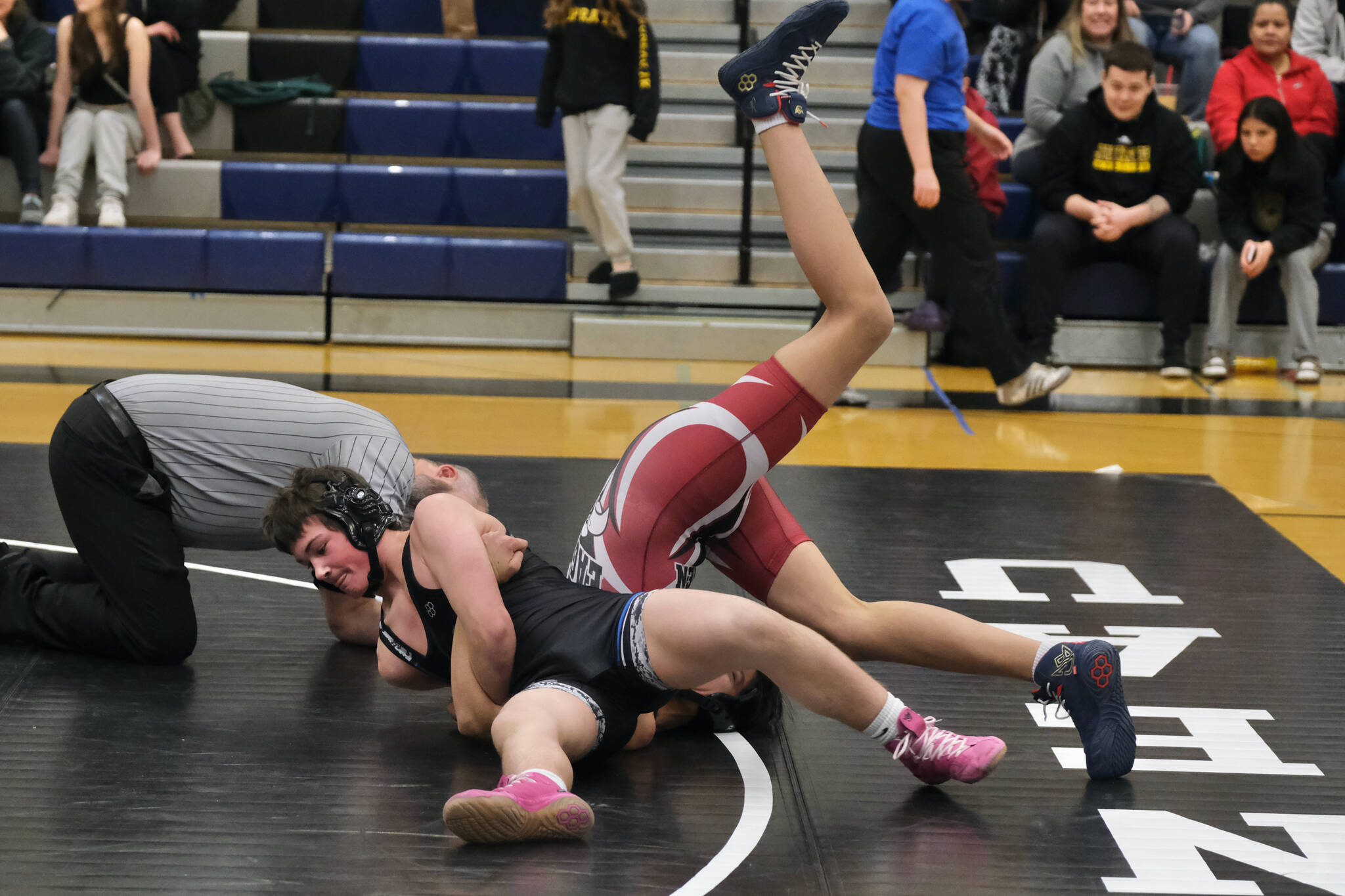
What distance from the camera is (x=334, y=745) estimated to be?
2.48m

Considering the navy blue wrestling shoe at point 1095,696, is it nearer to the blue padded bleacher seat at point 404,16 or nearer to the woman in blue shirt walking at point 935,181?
the woman in blue shirt walking at point 935,181

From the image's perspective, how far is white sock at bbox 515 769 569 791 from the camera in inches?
82.0

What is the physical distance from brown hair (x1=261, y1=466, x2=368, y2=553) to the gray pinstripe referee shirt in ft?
0.96

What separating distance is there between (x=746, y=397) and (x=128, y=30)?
5.04 metres

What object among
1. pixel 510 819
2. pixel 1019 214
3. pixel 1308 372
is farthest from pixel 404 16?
pixel 510 819

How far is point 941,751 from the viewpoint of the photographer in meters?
2.29

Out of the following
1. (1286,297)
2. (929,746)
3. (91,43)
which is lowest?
(929,746)

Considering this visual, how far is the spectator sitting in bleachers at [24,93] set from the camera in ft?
21.1

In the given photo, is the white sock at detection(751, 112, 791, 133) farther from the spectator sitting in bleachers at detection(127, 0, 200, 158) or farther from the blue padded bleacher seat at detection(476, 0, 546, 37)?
the blue padded bleacher seat at detection(476, 0, 546, 37)

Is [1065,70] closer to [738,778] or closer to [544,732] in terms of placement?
[738,778]

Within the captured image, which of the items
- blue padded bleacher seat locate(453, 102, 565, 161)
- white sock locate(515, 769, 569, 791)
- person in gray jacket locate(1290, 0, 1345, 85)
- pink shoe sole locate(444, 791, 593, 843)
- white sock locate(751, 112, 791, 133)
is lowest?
pink shoe sole locate(444, 791, 593, 843)

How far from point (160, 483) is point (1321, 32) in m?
6.07

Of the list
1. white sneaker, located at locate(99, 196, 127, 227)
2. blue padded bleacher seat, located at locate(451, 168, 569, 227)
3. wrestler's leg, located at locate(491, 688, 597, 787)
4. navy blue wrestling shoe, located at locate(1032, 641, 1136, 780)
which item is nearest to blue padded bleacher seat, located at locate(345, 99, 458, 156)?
blue padded bleacher seat, located at locate(451, 168, 569, 227)

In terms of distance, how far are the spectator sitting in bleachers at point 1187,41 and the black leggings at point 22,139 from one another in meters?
5.06
